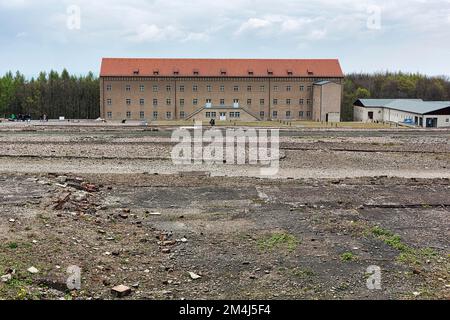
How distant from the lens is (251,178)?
2270cm

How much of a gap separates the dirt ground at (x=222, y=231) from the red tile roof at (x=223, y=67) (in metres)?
52.6

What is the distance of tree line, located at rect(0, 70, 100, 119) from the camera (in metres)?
90.3

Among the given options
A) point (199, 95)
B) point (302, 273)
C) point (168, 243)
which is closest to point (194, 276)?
point (302, 273)

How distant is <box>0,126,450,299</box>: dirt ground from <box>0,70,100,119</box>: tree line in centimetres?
6766

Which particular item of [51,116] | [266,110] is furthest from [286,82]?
[51,116]

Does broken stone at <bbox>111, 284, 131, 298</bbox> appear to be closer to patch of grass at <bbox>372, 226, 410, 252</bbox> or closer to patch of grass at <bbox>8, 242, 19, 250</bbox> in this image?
patch of grass at <bbox>8, 242, 19, 250</bbox>

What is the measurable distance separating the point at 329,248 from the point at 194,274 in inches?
137

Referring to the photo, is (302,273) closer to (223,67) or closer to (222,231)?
(222,231)

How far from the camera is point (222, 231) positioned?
13695 millimetres

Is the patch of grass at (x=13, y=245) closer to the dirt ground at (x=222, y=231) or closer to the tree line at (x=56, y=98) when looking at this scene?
the dirt ground at (x=222, y=231)

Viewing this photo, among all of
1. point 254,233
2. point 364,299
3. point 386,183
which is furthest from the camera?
point 386,183

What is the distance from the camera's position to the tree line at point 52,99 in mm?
90312

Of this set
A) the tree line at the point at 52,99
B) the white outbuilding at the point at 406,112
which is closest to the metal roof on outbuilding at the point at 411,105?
the white outbuilding at the point at 406,112

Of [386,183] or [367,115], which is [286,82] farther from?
[386,183]
